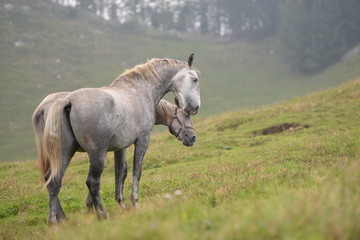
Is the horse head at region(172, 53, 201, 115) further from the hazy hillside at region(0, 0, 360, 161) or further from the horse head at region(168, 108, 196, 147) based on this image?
the hazy hillside at region(0, 0, 360, 161)

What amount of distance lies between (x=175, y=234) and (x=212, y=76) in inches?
2638

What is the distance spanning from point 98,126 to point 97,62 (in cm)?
6599

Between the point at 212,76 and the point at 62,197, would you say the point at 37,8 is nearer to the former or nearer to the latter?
the point at 212,76

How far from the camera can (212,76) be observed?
70.1 metres

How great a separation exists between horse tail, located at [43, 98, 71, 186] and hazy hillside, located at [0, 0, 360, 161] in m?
31.5

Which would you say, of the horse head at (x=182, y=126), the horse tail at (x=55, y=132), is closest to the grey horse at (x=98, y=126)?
the horse tail at (x=55, y=132)

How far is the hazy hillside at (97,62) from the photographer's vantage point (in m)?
53.9

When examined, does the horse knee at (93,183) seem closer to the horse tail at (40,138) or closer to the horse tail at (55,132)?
the horse tail at (55,132)

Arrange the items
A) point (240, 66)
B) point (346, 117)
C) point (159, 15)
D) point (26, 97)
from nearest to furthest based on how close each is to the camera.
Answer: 1. point (346, 117)
2. point (26, 97)
3. point (240, 66)
4. point (159, 15)

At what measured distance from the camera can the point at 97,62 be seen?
233ft

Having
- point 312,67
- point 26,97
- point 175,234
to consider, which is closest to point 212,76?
point 312,67

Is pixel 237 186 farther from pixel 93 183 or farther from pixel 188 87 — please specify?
pixel 188 87

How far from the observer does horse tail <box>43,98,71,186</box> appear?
23.7 ft

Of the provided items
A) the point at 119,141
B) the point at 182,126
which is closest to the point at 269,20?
the point at 182,126
